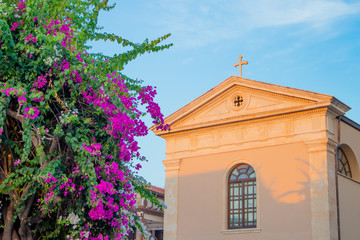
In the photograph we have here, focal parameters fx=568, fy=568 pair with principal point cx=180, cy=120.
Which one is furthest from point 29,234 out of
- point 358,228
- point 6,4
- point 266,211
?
point 358,228

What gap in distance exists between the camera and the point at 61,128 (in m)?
7.64

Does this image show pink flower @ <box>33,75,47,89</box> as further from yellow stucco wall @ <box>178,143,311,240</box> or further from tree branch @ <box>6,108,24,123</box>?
yellow stucco wall @ <box>178,143,311,240</box>

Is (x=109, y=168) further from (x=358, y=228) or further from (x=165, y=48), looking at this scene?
(x=358, y=228)

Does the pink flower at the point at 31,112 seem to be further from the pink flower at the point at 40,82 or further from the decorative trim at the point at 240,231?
the decorative trim at the point at 240,231

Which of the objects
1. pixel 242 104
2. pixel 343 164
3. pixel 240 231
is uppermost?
pixel 242 104

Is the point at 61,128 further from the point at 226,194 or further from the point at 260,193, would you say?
the point at 226,194

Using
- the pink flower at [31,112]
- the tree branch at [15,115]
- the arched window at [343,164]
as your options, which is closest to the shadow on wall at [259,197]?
the arched window at [343,164]

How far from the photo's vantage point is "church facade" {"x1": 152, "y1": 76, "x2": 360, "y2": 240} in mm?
18922

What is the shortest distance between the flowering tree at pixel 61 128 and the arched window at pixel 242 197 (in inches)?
476

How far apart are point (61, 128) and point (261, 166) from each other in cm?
1346

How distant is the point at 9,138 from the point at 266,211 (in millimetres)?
12954

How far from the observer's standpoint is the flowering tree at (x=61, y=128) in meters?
7.43

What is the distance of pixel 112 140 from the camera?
8070 mm

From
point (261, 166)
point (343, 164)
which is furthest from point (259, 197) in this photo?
point (343, 164)
